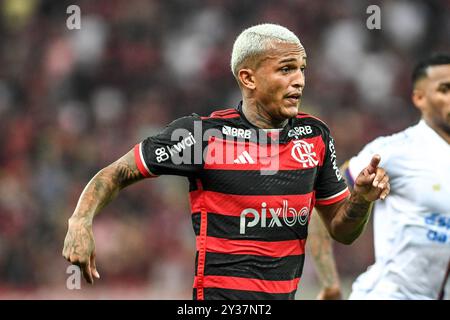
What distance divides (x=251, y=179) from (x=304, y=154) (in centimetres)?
34

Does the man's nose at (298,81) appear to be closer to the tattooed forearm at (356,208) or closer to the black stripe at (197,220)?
the tattooed forearm at (356,208)

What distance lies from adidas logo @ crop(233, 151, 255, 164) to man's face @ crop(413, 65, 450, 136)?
196cm

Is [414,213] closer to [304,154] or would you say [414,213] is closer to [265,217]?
[304,154]

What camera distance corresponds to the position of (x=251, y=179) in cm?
495

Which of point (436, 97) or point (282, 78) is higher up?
point (282, 78)

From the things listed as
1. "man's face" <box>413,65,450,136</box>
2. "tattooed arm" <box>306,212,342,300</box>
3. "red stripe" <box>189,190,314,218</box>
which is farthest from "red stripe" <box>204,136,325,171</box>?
"man's face" <box>413,65,450,136</box>

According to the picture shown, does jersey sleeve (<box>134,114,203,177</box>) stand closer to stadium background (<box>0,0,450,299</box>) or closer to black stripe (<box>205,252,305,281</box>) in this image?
black stripe (<box>205,252,305,281</box>)

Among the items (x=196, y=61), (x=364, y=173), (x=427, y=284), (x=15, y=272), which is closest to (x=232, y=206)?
(x=364, y=173)

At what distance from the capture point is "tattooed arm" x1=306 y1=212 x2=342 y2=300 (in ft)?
20.2

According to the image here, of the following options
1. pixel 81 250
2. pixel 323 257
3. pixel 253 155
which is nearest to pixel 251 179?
pixel 253 155

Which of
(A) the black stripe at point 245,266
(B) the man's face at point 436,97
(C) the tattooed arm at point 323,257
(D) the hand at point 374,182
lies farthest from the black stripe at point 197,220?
(B) the man's face at point 436,97

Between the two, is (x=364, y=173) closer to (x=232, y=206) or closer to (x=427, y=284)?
(x=232, y=206)

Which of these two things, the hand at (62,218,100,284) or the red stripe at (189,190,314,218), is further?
the red stripe at (189,190,314,218)

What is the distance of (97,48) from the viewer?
14438 millimetres
